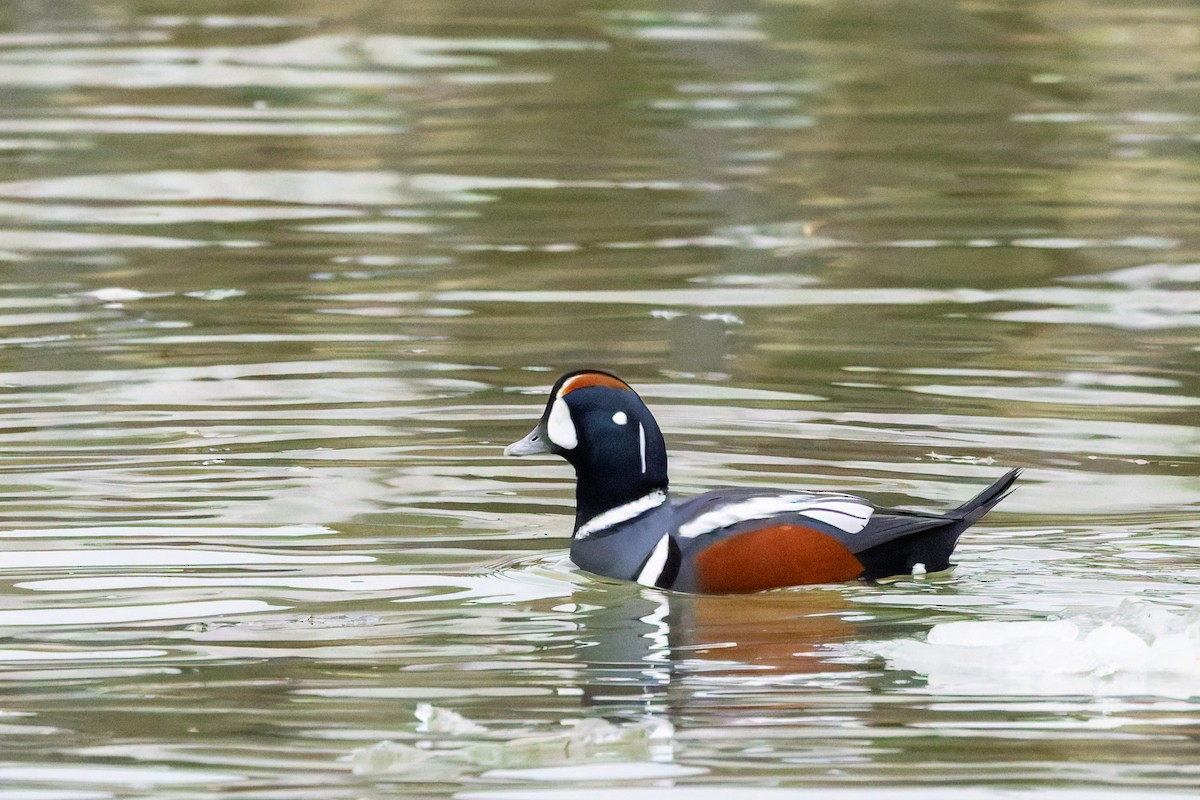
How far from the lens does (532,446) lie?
268 inches

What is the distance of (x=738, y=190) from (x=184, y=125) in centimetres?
374

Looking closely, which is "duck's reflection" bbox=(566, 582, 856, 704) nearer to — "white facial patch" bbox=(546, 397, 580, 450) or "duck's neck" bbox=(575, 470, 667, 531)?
"duck's neck" bbox=(575, 470, 667, 531)

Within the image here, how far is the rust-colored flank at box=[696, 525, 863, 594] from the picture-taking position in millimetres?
6293

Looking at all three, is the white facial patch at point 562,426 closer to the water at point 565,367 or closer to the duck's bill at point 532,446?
the duck's bill at point 532,446

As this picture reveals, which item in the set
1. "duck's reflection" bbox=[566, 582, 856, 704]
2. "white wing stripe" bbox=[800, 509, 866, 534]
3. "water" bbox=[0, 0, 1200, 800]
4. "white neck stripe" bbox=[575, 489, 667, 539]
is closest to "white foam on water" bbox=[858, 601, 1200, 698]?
"water" bbox=[0, 0, 1200, 800]

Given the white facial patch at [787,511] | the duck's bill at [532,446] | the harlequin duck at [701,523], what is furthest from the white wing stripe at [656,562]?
the duck's bill at [532,446]

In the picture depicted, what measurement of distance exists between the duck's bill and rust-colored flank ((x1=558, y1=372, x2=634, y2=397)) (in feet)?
0.56

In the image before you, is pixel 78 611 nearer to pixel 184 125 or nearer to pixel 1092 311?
pixel 1092 311

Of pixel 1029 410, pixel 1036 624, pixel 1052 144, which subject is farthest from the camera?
pixel 1052 144

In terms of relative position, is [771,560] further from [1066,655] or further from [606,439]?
[1066,655]

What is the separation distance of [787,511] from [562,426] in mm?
780

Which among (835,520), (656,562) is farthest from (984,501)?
(656,562)

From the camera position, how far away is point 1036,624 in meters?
5.86

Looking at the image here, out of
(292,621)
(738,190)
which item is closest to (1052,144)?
(738,190)
